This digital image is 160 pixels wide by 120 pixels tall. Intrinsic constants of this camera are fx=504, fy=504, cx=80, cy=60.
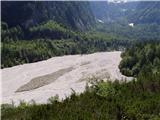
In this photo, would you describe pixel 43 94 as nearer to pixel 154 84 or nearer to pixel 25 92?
pixel 25 92

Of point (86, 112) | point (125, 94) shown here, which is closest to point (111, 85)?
point (125, 94)

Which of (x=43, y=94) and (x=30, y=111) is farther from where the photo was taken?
(x=43, y=94)

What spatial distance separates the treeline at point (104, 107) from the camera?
114 meters

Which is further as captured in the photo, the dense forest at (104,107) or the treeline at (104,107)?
the dense forest at (104,107)

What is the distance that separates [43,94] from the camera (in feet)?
611

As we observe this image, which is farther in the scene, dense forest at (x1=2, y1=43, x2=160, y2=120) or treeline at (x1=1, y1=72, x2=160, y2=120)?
dense forest at (x1=2, y1=43, x2=160, y2=120)

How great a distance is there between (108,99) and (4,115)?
2935cm

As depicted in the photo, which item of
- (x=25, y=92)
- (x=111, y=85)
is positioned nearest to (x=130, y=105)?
(x=111, y=85)

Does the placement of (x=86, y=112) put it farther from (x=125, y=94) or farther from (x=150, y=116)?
(x=125, y=94)

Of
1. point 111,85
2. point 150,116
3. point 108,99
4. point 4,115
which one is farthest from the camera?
point 111,85

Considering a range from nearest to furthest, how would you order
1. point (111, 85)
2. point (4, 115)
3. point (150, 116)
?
point (150, 116), point (4, 115), point (111, 85)

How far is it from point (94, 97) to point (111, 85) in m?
14.6

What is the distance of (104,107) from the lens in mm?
121812

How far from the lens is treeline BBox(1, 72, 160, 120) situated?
114 meters
